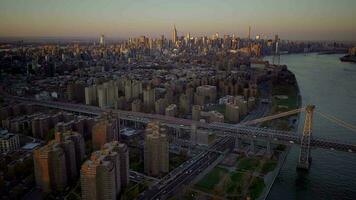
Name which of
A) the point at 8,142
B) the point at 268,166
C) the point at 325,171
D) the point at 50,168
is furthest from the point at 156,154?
the point at 325,171

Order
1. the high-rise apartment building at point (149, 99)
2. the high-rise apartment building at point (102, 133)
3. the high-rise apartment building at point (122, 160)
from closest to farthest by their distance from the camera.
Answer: the high-rise apartment building at point (122, 160) < the high-rise apartment building at point (102, 133) < the high-rise apartment building at point (149, 99)

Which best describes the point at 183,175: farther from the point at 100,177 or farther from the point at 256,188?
the point at 100,177

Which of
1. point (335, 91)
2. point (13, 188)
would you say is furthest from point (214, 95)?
point (13, 188)

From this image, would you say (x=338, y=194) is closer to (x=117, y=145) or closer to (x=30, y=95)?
(x=117, y=145)

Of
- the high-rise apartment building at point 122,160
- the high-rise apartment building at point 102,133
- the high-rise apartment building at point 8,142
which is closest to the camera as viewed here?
the high-rise apartment building at point 122,160

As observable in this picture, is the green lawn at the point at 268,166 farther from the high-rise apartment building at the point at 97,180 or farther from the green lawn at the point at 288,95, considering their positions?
the green lawn at the point at 288,95

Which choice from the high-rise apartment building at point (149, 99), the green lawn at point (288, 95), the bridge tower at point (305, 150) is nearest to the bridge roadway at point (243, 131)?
the bridge tower at point (305, 150)
